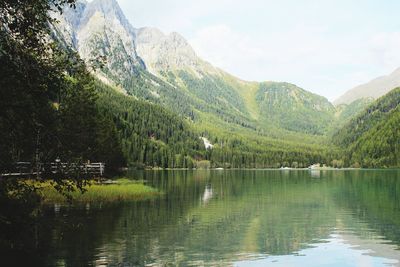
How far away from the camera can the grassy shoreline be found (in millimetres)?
64688

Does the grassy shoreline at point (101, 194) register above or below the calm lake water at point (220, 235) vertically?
above

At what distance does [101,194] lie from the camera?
230ft

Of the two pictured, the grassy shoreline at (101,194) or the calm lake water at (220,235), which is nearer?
the calm lake water at (220,235)

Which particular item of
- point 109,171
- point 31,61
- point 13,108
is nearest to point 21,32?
point 31,61

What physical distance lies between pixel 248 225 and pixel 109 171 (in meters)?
67.0

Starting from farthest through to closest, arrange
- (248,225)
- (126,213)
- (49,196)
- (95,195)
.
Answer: (95,195), (49,196), (126,213), (248,225)

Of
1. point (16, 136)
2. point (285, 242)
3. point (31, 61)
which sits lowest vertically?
point (285, 242)

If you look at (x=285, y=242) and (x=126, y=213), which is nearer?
(x=285, y=242)

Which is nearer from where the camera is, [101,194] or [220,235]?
[220,235]

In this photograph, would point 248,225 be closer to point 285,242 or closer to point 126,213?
point 285,242

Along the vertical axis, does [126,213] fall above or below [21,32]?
below

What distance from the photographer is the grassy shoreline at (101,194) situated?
64688 mm

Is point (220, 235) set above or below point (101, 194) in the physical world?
below

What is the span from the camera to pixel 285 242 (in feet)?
130
